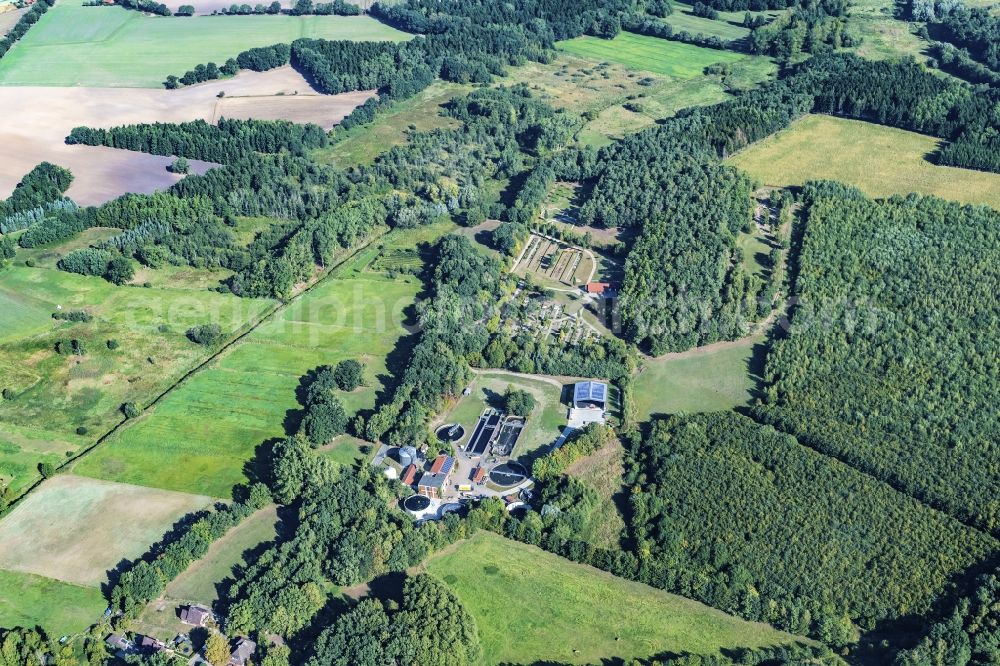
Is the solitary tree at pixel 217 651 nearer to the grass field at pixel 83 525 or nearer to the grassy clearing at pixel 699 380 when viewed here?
the grass field at pixel 83 525

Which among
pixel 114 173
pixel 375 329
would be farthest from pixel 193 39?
pixel 375 329

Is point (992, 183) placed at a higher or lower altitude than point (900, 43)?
A: lower

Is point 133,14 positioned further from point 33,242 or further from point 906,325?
point 906,325

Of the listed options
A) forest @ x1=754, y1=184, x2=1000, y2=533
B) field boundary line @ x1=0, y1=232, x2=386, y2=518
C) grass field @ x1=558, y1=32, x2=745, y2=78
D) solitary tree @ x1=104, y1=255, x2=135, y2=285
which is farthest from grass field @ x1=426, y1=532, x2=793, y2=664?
grass field @ x1=558, y1=32, x2=745, y2=78

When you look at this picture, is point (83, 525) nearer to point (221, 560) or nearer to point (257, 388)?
point (221, 560)

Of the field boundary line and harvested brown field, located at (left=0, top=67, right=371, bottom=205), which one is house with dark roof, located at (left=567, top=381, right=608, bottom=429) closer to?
the field boundary line

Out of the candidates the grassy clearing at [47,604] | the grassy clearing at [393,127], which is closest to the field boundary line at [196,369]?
the grassy clearing at [47,604]

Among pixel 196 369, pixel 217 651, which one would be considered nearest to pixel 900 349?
pixel 217 651
